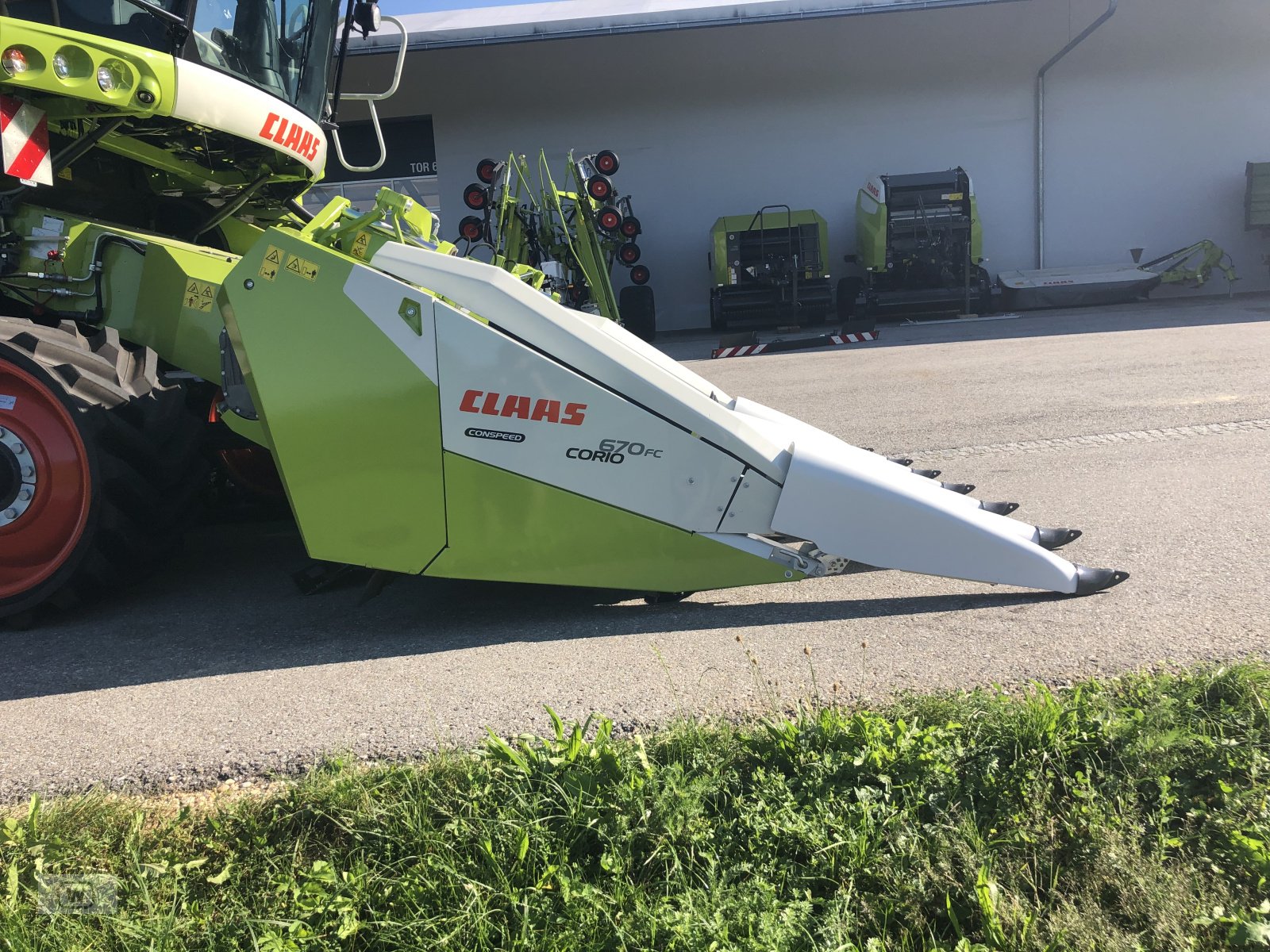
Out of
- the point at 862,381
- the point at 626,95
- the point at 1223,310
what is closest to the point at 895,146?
the point at 626,95

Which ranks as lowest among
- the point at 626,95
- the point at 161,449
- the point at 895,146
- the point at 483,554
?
the point at 483,554

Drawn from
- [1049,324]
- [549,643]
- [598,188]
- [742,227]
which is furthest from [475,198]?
[549,643]

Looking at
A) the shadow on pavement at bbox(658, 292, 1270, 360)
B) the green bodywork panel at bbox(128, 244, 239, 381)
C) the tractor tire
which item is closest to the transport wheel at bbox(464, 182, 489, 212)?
the shadow on pavement at bbox(658, 292, 1270, 360)

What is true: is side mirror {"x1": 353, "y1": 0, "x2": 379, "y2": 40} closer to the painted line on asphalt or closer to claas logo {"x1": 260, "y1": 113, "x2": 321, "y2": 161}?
claas logo {"x1": 260, "y1": 113, "x2": 321, "y2": 161}

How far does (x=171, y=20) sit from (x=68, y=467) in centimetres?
193

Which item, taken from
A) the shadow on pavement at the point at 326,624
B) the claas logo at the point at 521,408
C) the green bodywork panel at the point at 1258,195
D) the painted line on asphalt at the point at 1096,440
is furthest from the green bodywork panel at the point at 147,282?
the green bodywork panel at the point at 1258,195

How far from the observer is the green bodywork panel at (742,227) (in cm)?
1641

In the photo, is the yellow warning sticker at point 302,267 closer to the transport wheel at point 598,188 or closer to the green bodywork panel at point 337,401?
the green bodywork panel at point 337,401

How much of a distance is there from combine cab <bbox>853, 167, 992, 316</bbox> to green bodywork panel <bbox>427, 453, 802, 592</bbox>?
46.6 ft

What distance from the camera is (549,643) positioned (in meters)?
3.31

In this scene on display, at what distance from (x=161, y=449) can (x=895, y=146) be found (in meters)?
17.9

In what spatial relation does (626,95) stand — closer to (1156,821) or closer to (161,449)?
(161,449)

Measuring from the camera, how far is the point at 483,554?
3.38 meters

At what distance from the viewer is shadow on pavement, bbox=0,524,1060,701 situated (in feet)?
10.9
